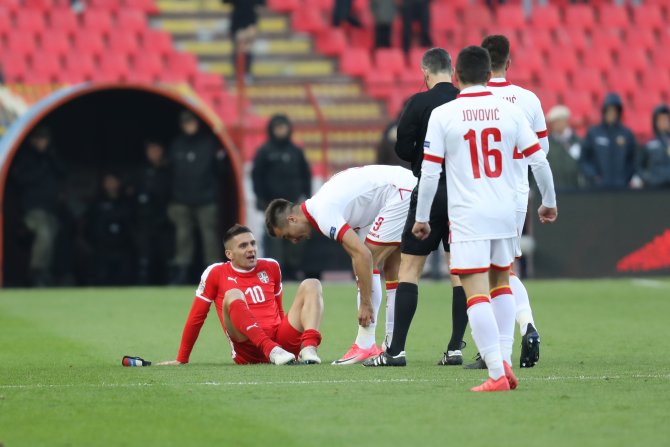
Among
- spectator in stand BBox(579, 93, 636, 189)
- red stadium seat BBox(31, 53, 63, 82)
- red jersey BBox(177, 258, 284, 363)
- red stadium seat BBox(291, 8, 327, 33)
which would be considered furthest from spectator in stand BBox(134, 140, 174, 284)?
red jersey BBox(177, 258, 284, 363)

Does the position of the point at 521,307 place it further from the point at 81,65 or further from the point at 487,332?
the point at 81,65

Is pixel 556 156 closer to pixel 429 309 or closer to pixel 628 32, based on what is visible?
pixel 429 309

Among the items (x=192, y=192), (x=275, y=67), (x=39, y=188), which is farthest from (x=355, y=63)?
(x=39, y=188)

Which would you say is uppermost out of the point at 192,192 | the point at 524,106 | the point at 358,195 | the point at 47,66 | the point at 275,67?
the point at 275,67

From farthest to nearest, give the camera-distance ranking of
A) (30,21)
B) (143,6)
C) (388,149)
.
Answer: (143,6) → (30,21) → (388,149)

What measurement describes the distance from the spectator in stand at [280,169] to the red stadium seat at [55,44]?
17.3 ft

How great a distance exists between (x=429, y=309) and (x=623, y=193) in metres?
5.52

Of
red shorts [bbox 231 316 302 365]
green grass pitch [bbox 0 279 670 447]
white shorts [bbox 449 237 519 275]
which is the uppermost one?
white shorts [bbox 449 237 519 275]

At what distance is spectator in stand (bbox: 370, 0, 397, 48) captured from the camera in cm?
2434

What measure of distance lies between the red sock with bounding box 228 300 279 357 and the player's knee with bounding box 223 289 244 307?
3 cm

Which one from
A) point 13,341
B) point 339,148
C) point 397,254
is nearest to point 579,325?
point 397,254

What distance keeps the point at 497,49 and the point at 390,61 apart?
15.6 metres

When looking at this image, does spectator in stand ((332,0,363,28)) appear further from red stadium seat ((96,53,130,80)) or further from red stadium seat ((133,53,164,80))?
red stadium seat ((96,53,130,80))

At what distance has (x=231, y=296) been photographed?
9.79 m
